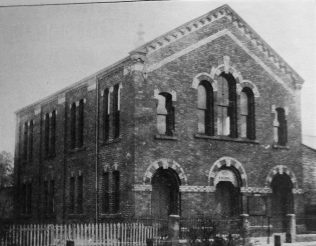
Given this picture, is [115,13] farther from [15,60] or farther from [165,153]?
[165,153]

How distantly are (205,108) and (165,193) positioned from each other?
14.7 feet

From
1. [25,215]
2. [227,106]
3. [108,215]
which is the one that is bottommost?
[25,215]

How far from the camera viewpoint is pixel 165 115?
1032 inches

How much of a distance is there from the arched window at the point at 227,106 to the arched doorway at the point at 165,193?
3.78 m

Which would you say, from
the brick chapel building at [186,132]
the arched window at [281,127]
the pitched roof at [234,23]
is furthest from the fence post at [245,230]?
the pitched roof at [234,23]

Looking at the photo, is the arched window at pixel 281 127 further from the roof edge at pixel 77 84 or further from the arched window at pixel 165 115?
the roof edge at pixel 77 84

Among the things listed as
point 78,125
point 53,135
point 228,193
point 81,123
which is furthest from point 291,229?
point 53,135

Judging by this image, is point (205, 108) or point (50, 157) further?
point (50, 157)

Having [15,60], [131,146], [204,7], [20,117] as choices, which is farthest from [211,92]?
[20,117]

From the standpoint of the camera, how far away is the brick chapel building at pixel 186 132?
1001 inches

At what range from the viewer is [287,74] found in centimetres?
3047

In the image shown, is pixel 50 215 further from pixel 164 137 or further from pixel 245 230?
pixel 245 230

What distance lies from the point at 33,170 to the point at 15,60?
15.9m

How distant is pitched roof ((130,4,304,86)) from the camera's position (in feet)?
85.0
